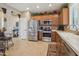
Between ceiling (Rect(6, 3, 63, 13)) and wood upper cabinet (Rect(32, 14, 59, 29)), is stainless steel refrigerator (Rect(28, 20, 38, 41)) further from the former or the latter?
ceiling (Rect(6, 3, 63, 13))

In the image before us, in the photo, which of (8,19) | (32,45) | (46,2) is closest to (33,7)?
(46,2)

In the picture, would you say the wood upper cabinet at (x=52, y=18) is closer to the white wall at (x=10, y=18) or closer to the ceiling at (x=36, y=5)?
the ceiling at (x=36, y=5)

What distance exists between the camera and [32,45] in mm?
1480

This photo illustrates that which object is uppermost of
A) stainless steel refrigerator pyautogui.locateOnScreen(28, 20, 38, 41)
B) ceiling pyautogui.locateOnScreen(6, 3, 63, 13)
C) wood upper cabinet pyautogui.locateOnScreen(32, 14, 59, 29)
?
ceiling pyautogui.locateOnScreen(6, 3, 63, 13)

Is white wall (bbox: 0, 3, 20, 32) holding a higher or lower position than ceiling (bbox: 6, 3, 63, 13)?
lower

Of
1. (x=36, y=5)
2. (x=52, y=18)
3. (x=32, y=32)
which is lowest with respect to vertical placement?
(x=32, y=32)

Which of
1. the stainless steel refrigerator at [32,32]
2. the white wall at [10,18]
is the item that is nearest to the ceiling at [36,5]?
the white wall at [10,18]

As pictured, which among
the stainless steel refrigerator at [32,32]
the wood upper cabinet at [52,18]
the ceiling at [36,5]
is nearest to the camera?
the ceiling at [36,5]

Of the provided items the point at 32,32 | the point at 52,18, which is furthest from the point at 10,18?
the point at 32,32

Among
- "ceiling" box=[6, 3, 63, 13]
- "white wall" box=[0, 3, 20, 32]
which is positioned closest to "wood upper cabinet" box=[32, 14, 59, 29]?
"ceiling" box=[6, 3, 63, 13]

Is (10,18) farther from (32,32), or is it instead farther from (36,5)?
(32,32)

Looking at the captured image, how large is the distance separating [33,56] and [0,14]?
520mm

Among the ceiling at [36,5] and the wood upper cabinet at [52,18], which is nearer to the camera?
the ceiling at [36,5]

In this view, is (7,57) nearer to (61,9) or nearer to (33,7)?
(33,7)
